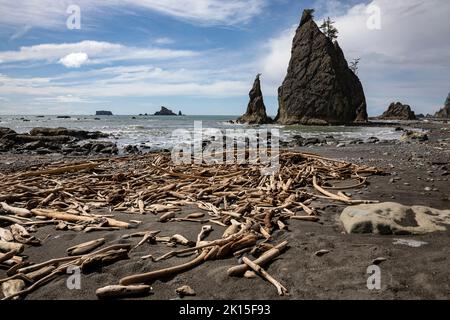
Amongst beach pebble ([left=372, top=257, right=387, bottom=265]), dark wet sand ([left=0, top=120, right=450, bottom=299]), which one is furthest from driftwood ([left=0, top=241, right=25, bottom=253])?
beach pebble ([left=372, top=257, right=387, bottom=265])

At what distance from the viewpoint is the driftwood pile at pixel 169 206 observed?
3.52 m

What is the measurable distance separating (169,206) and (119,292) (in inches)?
101

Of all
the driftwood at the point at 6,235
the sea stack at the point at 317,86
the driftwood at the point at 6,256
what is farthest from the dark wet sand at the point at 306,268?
the sea stack at the point at 317,86

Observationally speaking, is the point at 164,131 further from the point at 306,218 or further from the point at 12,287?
the point at 12,287

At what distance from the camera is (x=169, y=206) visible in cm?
556

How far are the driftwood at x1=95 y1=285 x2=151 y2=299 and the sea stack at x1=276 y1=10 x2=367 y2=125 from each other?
2495 inches

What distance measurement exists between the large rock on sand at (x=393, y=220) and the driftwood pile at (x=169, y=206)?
612 millimetres

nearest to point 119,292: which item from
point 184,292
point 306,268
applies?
point 184,292

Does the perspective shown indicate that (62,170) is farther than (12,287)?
Yes

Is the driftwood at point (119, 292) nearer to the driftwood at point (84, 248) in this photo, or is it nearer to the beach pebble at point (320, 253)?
the driftwood at point (84, 248)

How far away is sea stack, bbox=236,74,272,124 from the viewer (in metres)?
70.0

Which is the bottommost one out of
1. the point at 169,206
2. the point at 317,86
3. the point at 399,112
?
the point at 169,206

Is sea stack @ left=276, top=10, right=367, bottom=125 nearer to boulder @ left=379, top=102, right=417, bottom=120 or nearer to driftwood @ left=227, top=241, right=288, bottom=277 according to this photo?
boulder @ left=379, top=102, right=417, bottom=120
